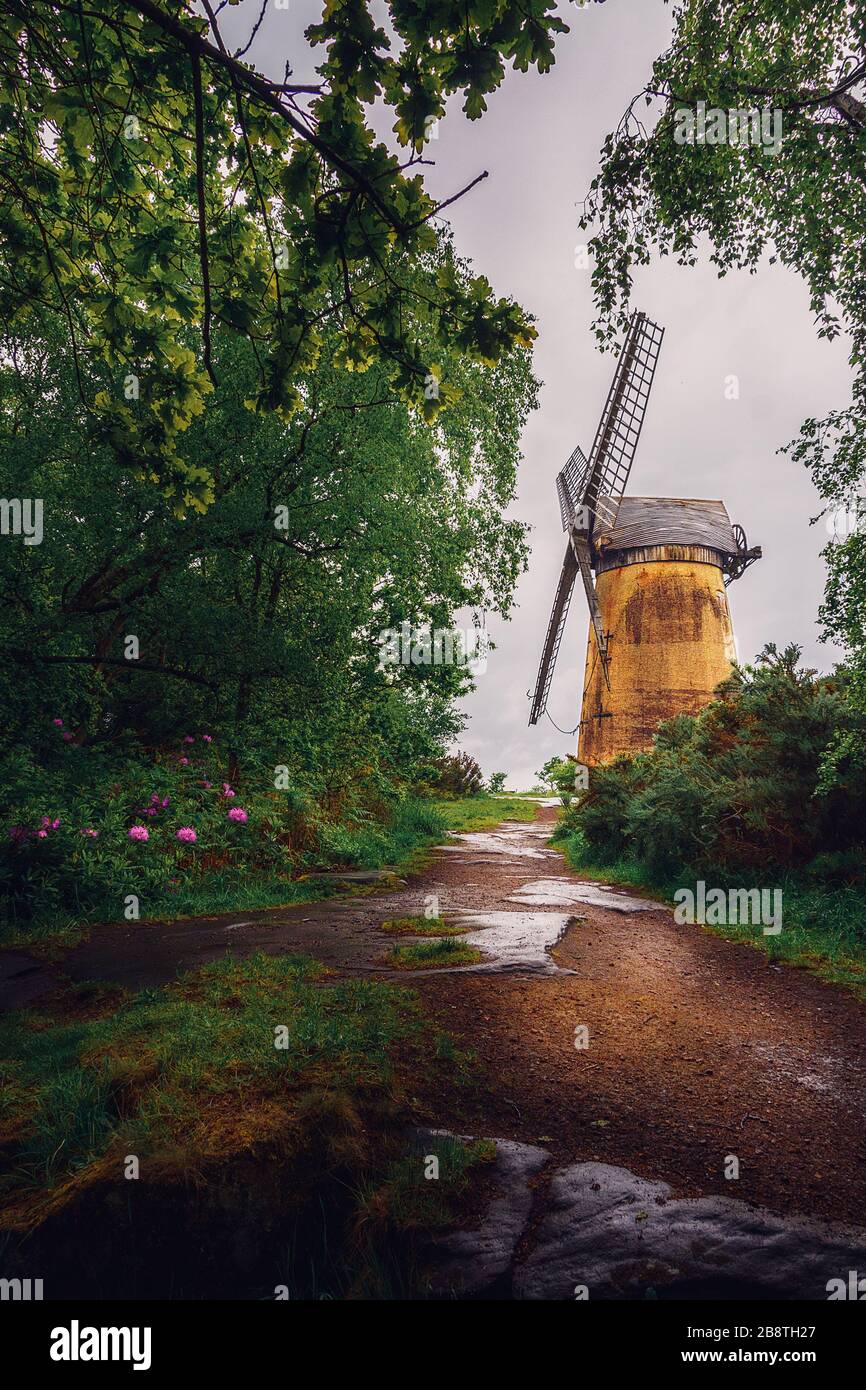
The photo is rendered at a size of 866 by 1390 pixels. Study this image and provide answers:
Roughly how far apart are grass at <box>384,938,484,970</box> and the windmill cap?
762 inches

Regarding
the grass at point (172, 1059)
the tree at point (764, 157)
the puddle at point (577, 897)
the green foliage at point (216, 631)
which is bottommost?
the puddle at point (577, 897)

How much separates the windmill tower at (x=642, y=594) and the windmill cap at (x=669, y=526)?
0.04m

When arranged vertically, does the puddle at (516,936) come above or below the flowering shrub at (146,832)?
below

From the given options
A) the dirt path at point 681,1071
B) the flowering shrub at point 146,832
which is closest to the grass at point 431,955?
the dirt path at point 681,1071

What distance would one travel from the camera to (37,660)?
462 centimetres

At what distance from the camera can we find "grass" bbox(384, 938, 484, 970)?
181 inches

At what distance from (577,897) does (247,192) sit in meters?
7.46

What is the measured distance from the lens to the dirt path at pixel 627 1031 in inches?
98.1

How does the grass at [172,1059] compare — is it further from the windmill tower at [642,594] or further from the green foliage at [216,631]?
the windmill tower at [642,594]

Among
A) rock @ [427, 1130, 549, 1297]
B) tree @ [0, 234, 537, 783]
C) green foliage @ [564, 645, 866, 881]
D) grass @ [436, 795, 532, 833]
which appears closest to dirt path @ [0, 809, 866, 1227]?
rock @ [427, 1130, 549, 1297]

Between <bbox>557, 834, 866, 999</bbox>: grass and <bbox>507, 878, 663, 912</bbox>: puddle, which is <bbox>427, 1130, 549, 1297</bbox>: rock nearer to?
<bbox>557, 834, 866, 999</bbox>: grass
